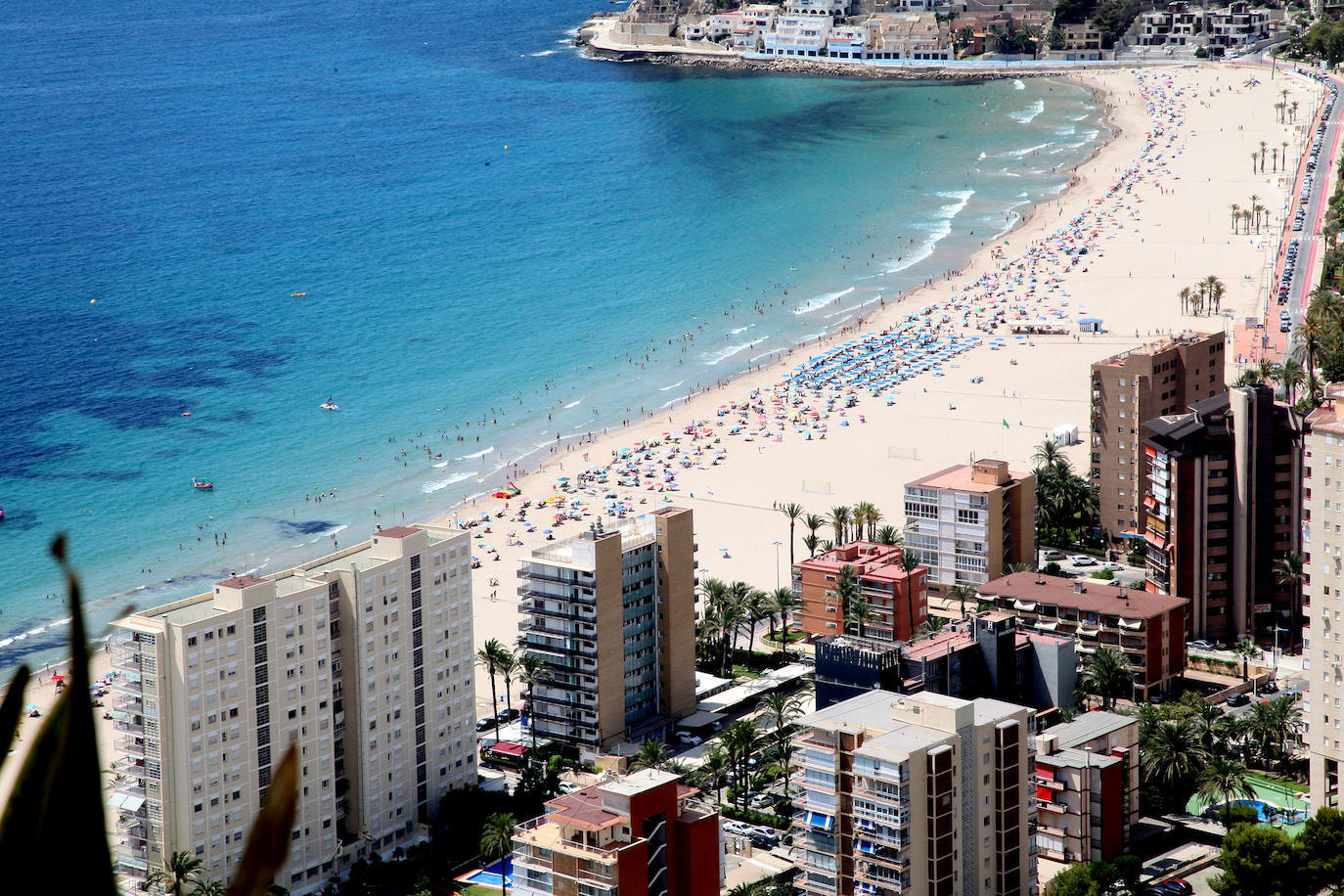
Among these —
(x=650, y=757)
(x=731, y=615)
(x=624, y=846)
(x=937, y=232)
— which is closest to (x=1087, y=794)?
(x=650, y=757)

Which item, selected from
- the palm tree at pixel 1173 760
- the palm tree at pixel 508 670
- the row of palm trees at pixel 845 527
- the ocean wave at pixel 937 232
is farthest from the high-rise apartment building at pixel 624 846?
the ocean wave at pixel 937 232

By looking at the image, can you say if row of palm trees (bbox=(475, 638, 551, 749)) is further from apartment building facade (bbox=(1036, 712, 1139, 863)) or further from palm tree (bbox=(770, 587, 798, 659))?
apartment building facade (bbox=(1036, 712, 1139, 863))

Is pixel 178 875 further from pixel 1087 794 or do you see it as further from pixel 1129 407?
pixel 1129 407

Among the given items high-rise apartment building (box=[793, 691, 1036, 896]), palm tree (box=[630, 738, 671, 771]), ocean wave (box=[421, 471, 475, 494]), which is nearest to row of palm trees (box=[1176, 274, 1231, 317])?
ocean wave (box=[421, 471, 475, 494])

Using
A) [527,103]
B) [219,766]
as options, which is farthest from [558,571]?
[527,103]

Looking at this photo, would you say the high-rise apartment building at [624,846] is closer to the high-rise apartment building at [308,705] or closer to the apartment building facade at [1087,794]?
the high-rise apartment building at [308,705]

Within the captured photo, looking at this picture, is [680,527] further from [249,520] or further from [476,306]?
[476,306]

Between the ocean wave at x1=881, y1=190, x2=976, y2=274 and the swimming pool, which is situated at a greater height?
the ocean wave at x1=881, y1=190, x2=976, y2=274
